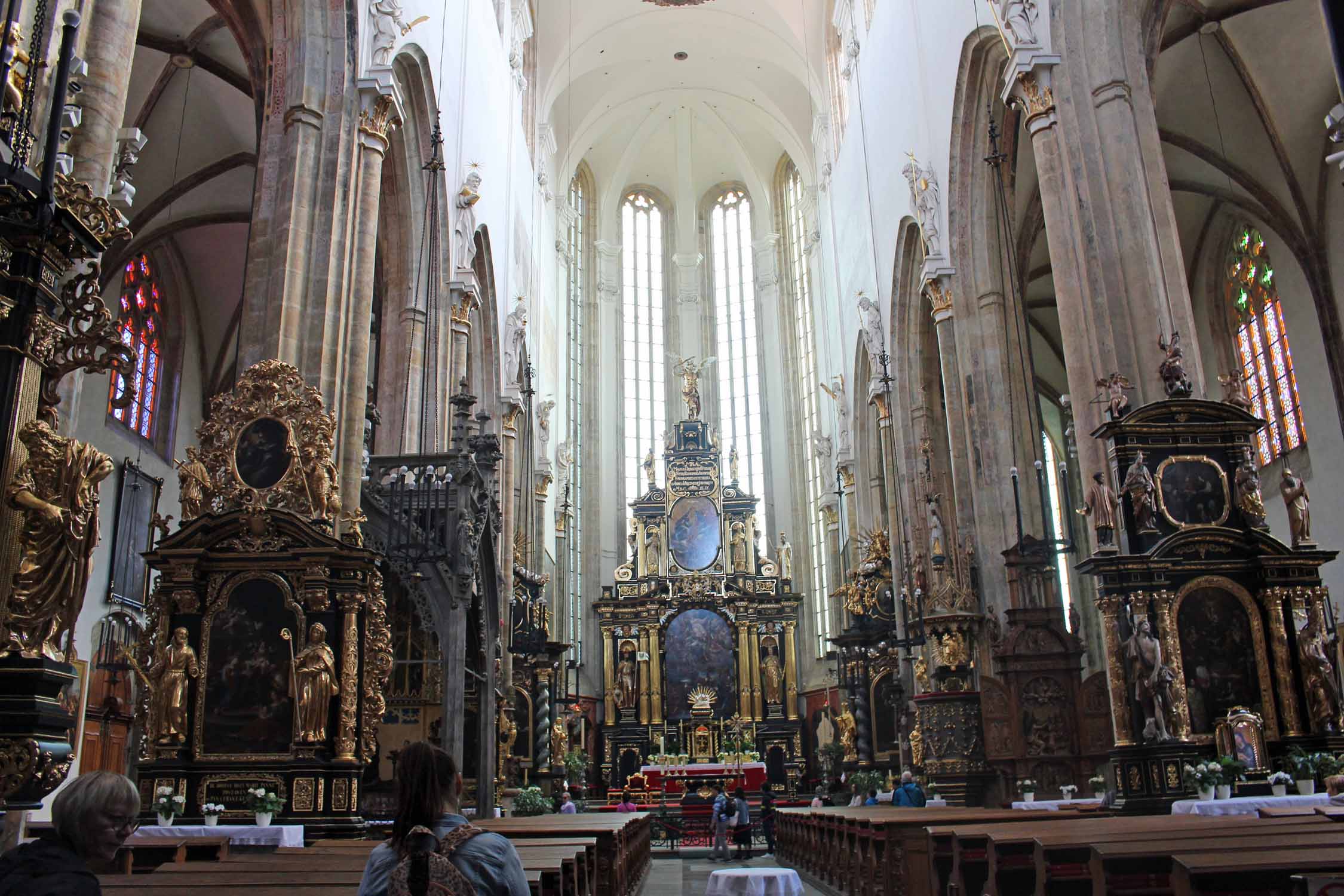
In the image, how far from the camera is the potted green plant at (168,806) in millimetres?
8844

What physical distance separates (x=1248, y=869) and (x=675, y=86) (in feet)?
114

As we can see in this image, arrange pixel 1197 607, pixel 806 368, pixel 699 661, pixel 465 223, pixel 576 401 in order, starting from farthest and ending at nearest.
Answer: pixel 576 401 < pixel 806 368 < pixel 699 661 < pixel 465 223 < pixel 1197 607

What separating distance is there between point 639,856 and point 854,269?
653 inches

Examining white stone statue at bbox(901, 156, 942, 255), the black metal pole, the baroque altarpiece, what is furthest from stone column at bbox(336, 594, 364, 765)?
white stone statue at bbox(901, 156, 942, 255)

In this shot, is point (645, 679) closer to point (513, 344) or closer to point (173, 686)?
point (513, 344)

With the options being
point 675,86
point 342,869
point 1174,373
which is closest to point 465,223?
point 1174,373

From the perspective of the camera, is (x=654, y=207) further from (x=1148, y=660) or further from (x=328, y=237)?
(x=1148, y=660)

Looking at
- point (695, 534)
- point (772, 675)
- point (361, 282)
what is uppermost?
point (695, 534)

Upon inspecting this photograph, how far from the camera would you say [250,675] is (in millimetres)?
9758

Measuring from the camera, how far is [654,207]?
1596 inches

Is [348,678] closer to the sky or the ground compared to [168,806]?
closer to the sky

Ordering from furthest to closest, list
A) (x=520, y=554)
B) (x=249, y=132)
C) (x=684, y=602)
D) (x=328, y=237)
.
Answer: (x=684, y=602) < (x=520, y=554) < (x=249, y=132) < (x=328, y=237)

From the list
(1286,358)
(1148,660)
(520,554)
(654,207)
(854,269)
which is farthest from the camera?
(654,207)

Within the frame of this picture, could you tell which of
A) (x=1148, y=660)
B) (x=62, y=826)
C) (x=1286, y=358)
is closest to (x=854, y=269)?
(x=1286, y=358)
